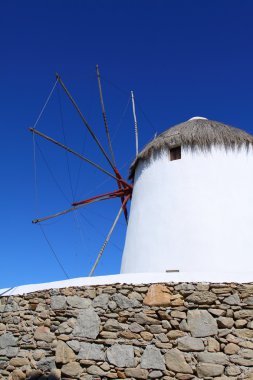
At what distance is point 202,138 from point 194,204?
57.8 inches

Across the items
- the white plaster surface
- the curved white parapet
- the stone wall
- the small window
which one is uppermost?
the small window

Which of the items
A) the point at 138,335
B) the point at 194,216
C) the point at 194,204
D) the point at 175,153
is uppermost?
the point at 175,153

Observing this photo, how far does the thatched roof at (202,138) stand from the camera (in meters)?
7.50

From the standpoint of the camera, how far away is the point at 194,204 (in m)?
6.94

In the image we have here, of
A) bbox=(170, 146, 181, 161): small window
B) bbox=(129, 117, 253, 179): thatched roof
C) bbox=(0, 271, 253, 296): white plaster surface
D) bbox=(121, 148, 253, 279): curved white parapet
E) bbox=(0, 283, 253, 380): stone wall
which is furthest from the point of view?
bbox=(170, 146, 181, 161): small window

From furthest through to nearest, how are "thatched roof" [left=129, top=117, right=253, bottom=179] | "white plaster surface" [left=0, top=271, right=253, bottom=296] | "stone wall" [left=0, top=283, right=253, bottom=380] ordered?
1. "thatched roof" [left=129, top=117, right=253, bottom=179]
2. "white plaster surface" [left=0, top=271, right=253, bottom=296]
3. "stone wall" [left=0, top=283, right=253, bottom=380]

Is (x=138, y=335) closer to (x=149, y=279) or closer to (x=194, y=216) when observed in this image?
(x=149, y=279)

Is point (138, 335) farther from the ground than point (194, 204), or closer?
closer

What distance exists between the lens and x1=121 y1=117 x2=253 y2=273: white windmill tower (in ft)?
21.2

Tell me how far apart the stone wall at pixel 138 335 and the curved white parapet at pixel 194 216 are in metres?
1.64

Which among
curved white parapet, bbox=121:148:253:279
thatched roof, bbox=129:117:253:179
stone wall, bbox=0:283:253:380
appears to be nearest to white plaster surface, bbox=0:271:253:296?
stone wall, bbox=0:283:253:380

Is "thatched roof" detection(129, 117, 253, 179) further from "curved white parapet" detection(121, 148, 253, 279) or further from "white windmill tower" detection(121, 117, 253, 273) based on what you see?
"curved white parapet" detection(121, 148, 253, 279)

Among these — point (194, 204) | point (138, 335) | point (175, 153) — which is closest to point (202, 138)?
point (175, 153)

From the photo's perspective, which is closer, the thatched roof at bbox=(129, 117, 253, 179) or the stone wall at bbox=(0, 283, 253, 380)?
the stone wall at bbox=(0, 283, 253, 380)
